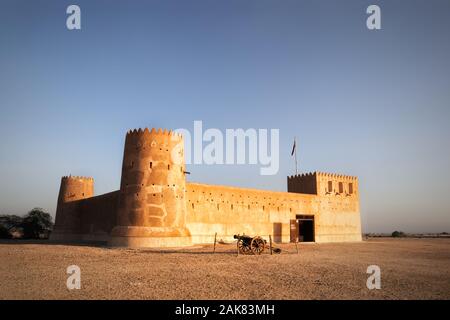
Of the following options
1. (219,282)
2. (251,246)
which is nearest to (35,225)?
(251,246)

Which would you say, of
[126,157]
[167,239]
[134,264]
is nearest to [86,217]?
[126,157]

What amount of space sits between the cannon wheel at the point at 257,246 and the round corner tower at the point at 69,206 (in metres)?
23.1

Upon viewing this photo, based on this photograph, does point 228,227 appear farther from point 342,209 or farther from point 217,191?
point 342,209

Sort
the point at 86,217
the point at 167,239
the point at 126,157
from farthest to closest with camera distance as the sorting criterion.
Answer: the point at 86,217 → the point at 126,157 → the point at 167,239

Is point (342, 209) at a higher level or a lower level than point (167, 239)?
higher

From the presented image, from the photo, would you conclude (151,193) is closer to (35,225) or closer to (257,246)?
(257,246)

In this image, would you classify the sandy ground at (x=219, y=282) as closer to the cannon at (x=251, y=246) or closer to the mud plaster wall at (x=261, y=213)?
the cannon at (x=251, y=246)

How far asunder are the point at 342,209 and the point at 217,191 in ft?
47.7

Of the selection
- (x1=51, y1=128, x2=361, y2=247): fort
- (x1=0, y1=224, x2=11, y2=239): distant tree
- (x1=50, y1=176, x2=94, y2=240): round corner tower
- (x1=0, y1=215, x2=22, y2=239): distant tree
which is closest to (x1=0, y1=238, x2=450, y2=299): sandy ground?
(x1=51, y1=128, x2=361, y2=247): fort

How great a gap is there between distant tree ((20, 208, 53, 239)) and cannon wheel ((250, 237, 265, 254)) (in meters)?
34.8

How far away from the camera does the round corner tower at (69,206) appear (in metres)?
33.8

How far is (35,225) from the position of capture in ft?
137

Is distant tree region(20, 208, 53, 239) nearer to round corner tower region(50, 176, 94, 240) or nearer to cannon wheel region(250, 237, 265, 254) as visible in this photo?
round corner tower region(50, 176, 94, 240)
